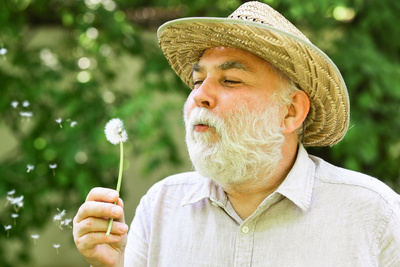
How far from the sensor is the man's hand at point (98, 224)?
156cm

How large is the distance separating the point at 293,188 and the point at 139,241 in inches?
23.0

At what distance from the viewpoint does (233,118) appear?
1.79 metres

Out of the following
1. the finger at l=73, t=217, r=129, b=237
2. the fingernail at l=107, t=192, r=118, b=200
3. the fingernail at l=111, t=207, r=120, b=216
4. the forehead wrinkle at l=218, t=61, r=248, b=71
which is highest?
the forehead wrinkle at l=218, t=61, r=248, b=71

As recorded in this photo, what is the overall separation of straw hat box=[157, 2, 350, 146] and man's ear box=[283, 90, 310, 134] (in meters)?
Answer: 0.03

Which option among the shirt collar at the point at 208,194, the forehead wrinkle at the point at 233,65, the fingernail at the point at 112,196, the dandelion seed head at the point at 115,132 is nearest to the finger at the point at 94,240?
the fingernail at the point at 112,196

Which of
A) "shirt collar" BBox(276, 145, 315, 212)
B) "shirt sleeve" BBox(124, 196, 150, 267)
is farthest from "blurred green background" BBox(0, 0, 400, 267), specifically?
"shirt collar" BBox(276, 145, 315, 212)

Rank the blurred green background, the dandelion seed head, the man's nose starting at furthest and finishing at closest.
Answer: the blurred green background, the man's nose, the dandelion seed head

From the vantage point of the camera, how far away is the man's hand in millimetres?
1560

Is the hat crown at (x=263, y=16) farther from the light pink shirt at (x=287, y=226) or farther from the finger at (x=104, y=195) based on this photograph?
the finger at (x=104, y=195)

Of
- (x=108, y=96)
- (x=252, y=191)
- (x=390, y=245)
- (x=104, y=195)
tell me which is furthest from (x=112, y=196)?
(x=108, y=96)

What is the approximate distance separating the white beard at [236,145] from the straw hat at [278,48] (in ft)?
0.54

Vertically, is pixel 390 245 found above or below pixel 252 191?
below

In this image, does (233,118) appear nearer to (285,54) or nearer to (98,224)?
(285,54)

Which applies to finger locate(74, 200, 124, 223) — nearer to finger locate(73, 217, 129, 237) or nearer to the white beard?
finger locate(73, 217, 129, 237)
